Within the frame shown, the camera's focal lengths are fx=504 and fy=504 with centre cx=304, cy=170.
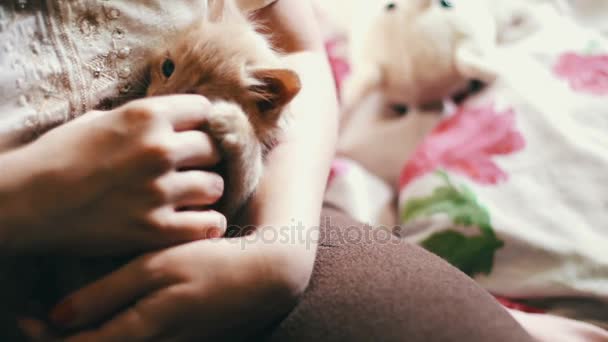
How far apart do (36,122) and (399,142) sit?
2.44ft

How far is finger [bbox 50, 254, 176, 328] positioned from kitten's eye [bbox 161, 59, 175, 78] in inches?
9.8

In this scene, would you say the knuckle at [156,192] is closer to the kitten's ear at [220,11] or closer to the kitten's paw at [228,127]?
the kitten's paw at [228,127]

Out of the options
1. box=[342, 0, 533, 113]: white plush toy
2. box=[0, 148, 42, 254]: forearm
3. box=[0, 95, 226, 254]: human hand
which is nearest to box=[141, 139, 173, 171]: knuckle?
box=[0, 95, 226, 254]: human hand

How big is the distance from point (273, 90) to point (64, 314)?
34cm

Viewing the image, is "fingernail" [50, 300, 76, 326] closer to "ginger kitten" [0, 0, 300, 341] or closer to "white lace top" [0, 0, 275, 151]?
"ginger kitten" [0, 0, 300, 341]

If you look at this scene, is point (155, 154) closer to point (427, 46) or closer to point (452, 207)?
point (452, 207)

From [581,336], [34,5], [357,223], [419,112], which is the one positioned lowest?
[581,336]

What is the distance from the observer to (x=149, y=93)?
62cm

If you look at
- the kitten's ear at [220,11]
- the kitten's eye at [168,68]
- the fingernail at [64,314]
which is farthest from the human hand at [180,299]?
the kitten's ear at [220,11]

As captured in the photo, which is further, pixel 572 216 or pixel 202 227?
pixel 572 216

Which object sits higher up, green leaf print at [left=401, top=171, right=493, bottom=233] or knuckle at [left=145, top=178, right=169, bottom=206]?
knuckle at [left=145, top=178, right=169, bottom=206]

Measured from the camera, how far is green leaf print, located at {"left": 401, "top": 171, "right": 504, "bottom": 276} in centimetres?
82

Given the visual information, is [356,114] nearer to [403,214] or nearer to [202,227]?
[403,214]

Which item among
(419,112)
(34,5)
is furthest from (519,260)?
(34,5)
